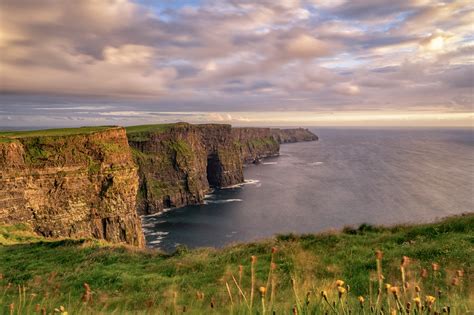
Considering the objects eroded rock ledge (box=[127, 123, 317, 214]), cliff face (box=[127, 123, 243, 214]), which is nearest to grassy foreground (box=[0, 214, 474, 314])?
cliff face (box=[127, 123, 243, 214])

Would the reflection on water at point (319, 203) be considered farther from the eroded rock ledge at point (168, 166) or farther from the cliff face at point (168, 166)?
the cliff face at point (168, 166)

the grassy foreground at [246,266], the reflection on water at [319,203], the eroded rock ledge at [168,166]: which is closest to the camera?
the grassy foreground at [246,266]

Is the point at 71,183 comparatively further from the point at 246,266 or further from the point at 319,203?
the point at 319,203

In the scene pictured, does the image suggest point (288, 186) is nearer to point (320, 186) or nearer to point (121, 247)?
point (320, 186)

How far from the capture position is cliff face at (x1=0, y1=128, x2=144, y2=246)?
49188 mm

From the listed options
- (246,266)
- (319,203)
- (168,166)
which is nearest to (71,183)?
(246,266)

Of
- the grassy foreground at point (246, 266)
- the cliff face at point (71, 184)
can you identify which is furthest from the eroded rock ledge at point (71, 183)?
the grassy foreground at point (246, 266)

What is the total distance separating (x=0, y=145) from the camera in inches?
1912

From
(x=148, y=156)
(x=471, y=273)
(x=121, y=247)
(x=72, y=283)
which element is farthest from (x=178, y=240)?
(x=471, y=273)

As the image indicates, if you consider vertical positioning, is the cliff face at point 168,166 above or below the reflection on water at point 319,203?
above

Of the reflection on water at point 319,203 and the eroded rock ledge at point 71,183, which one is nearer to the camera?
the eroded rock ledge at point 71,183

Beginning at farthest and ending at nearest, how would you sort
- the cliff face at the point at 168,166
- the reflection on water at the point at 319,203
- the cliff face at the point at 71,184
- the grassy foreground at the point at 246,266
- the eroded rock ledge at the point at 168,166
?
the cliff face at the point at 168,166, the eroded rock ledge at the point at 168,166, the reflection on water at the point at 319,203, the cliff face at the point at 71,184, the grassy foreground at the point at 246,266

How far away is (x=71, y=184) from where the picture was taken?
5619cm

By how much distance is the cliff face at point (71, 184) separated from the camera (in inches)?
1937
